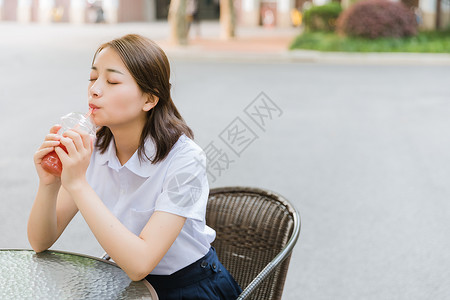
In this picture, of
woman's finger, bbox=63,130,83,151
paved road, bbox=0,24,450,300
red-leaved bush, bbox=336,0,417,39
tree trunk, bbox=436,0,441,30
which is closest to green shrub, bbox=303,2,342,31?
tree trunk, bbox=436,0,441,30

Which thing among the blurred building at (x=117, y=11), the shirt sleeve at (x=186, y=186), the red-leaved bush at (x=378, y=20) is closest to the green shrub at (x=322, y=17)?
the red-leaved bush at (x=378, y=20)

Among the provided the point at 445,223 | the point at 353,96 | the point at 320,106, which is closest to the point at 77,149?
the point at 445,223

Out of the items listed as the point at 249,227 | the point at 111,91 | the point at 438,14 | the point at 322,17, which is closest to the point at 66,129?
the point at 111,91

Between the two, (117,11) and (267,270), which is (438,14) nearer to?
(117,11)

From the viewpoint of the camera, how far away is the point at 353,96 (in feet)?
36.7

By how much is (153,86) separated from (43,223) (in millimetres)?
618

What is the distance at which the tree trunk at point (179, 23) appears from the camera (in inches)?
762

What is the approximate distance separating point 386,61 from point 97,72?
15.0 metres

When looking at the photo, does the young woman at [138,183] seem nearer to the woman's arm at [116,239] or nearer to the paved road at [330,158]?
the woman's arm at [116,239]

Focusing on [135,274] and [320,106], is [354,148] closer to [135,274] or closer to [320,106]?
[320,106]

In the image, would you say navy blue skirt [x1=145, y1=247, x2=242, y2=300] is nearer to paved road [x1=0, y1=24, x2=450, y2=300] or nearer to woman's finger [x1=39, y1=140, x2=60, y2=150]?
woman's finger [x1=39, y1=140, x2=60, y2=150]

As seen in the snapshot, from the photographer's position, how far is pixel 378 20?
18.7 meters

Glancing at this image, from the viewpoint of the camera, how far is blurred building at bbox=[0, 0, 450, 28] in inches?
1417

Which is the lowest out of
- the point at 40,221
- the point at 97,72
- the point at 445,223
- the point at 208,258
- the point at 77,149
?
the point at 445,223
